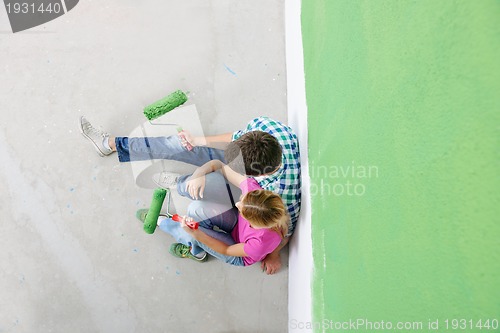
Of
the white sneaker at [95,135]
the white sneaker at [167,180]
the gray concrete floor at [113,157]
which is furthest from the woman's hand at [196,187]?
the white sneaker at [95,135]

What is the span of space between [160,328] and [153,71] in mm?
1217

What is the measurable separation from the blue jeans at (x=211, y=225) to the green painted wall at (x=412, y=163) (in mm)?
580

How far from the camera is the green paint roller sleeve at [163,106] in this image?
175cm

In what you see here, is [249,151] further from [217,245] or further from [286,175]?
[217,245]

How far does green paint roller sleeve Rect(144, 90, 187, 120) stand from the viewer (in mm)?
1751

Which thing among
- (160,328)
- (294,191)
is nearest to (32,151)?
(160,328)

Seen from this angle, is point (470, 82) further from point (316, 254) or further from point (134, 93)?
point (134, 93)

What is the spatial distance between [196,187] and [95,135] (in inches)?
23.3

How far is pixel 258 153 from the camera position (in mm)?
1329

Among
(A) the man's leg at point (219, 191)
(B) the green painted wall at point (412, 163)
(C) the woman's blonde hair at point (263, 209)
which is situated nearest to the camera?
(B) the green painted wall at point (412, 163)

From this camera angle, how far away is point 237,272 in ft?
5.85

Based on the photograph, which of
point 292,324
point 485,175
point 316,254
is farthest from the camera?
point 292,324

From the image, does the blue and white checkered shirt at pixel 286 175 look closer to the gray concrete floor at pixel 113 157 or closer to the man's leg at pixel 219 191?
the man's leg at pixel 219 191

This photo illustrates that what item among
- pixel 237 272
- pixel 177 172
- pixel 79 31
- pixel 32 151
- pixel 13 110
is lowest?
pixel 237 272
